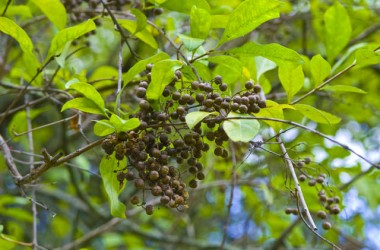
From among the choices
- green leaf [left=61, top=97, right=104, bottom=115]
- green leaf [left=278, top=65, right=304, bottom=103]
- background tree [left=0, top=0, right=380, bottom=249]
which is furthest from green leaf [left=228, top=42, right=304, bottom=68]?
green leaf [left=61, top=97, right=104, bottom=115]

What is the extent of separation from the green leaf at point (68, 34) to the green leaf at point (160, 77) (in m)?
0.20

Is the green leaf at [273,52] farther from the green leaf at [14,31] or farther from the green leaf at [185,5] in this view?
the green leaf at [14,31]

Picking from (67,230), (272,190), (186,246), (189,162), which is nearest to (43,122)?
(67,230)

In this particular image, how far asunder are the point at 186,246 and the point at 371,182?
862mm

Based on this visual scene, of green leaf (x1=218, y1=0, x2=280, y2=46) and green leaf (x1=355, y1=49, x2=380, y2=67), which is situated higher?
green leaf (x1=218, y1=0, x2=280, y2=46)

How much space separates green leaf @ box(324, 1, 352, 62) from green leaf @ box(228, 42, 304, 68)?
0.41m

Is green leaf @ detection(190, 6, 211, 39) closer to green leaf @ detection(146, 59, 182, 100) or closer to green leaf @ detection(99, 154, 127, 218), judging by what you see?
green leaf @ detection(146, 59, 182, 100)

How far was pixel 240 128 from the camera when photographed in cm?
99

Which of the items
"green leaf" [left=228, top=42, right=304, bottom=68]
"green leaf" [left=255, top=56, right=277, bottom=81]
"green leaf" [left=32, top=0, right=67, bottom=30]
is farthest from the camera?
"green leaf" [left=255, top=56, right=277, bottom=81]

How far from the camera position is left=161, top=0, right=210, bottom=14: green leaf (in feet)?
4.36

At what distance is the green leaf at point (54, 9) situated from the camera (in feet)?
4.71

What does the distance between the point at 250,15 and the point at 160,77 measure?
0.80 ft

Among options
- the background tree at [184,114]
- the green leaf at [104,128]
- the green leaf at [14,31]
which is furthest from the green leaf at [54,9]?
the green leaf at [104,128]

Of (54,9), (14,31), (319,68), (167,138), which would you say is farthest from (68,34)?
(319,68)
